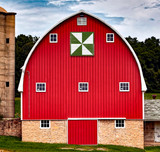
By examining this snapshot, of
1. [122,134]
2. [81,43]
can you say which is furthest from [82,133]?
[81,43]

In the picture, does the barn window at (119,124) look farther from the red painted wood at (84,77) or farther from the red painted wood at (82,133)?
the red painted wood at (82,133)

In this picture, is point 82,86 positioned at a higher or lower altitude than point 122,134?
higher

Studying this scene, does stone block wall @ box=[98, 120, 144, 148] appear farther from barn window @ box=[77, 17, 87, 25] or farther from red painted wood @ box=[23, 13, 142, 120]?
barn window @ box=[77, 17, 87, 25]

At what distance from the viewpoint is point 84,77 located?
2591 cm

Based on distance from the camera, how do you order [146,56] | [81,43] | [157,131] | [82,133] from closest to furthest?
[82,133] → [81,43] → [157,131] → [146,56]

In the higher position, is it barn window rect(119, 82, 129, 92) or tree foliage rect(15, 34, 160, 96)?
tree foliage rect(15, 34, 160, 96)

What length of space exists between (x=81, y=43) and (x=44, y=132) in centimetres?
792

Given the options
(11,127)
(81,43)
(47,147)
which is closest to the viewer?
(47,147)

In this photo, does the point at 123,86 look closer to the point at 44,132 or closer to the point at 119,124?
the point at 119,124

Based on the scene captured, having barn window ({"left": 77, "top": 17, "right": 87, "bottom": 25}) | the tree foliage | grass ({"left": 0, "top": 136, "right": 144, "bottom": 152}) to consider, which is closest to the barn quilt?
barn window ({"left": 77, "top": 17, "right": 87, "bottom": 25})

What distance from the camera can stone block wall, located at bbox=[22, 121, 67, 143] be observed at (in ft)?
83.7

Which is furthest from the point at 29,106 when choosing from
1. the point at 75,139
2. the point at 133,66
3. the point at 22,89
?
the point at 133,66

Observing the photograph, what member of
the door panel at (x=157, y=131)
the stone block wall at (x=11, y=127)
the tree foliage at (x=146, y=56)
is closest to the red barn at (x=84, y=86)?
the stone block wall at (x=11, y=127)

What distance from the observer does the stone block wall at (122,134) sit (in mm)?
25562
